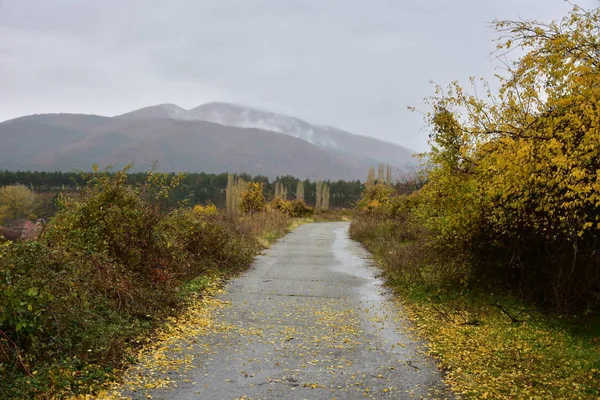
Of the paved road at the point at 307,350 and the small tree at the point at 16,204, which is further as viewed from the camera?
the small tree at the point at 16,204

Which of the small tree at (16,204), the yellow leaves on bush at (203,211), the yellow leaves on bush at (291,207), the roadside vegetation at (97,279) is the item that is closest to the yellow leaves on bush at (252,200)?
the yellow leaves on bush at (291,207)

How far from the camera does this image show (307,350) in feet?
20.5

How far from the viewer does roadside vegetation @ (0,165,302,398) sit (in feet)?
15.6

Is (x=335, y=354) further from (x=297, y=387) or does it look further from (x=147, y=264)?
(x=147, y=264)

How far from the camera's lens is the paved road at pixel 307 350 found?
495 centimetres

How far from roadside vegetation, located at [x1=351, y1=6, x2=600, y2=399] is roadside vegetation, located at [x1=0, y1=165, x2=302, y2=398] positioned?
4031 millimetres

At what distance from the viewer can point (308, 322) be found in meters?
7.70

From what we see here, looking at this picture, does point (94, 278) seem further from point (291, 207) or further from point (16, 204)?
point (16, 204)

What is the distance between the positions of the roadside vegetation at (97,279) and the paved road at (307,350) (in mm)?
843

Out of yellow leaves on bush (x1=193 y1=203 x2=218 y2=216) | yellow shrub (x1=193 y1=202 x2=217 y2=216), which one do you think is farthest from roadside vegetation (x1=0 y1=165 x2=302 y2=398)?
yellow leaves on bush (x1=193 y1=203 x2=218 y2=216)

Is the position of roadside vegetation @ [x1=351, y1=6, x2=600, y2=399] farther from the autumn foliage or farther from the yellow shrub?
the yellow shrub

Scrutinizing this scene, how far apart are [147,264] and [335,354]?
4334 mm

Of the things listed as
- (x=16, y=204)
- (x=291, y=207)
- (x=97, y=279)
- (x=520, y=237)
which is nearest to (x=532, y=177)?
(x=520, y=237)

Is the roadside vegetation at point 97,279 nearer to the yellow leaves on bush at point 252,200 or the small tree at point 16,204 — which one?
the yellow leaves on bush at point 252,200
